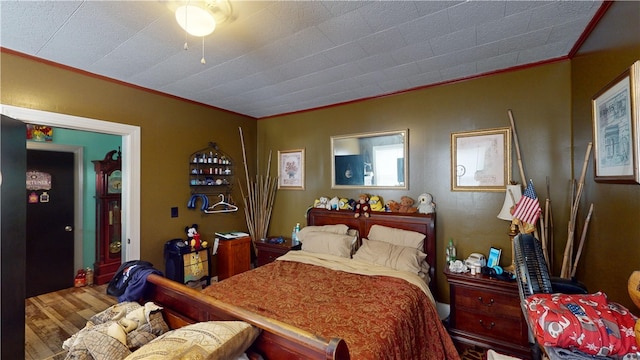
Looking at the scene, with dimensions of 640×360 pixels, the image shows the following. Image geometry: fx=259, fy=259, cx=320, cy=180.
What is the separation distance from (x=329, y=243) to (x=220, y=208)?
1.82 metres

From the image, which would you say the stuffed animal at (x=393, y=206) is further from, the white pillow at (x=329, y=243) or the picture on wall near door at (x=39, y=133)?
the picture on wall near door at (x=39, y=133)

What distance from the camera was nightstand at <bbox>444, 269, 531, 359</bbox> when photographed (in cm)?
221

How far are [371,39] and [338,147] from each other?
1.76 m

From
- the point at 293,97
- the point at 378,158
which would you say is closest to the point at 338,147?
the point at 378,158

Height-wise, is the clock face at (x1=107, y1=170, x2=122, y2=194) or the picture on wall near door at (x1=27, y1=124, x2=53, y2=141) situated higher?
the picture on wall near door at (x1=27, y1=124, x2=53, y2=141)

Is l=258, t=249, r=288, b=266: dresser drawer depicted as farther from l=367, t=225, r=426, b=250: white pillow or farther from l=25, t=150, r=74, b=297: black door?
l=25, t=150, r=74, b=297: black door

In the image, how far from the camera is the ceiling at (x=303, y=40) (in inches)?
65.7

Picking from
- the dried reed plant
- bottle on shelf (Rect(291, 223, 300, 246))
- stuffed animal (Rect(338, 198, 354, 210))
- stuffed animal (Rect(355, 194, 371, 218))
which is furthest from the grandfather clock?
stuffed animal (Rect(355, 194, 371, 218))

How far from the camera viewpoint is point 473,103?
2.77 metres

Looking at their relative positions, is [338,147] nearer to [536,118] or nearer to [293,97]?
[293,97]

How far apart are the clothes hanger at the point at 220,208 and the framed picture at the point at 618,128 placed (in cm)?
391

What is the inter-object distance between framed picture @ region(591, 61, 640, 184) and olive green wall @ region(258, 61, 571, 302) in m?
0.71

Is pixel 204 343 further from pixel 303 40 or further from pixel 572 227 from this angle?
pixel 572 227

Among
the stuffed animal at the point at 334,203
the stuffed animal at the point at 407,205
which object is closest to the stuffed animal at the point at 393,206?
the stuffed animal at the point at 407,205
